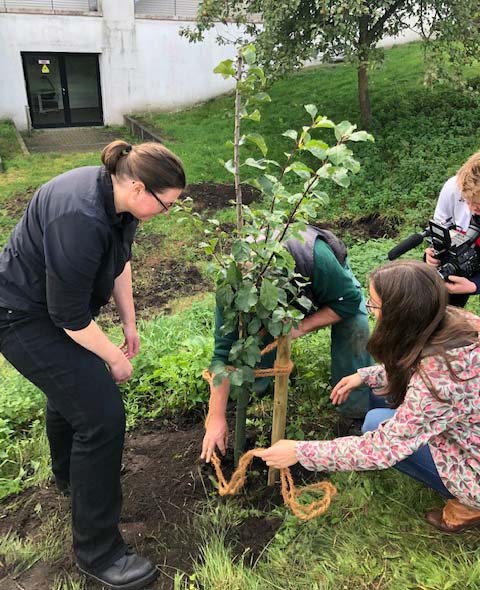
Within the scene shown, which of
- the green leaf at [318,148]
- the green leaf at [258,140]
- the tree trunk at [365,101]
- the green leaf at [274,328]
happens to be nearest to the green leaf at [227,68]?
the green leaf at [258,140]

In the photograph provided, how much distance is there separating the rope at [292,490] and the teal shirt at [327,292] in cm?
43

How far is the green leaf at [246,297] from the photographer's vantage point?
1888mm

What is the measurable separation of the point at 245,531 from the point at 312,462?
0.57 metres

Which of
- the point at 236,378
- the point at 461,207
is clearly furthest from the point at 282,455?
the point at 461,207

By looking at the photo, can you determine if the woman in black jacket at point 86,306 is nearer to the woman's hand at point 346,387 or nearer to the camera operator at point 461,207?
the woman's hand at point 346,387

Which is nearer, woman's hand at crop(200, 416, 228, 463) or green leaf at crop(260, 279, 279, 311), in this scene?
green leaf at crop(260, 279, 279, 311)

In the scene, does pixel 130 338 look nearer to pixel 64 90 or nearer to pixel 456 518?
pixel 456 518

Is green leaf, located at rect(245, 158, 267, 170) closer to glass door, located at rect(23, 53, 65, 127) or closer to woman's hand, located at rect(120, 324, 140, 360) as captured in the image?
woman's hand, located at rect(120, 324, 140, 360)

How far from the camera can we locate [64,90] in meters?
15.0

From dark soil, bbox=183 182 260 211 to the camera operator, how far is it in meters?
4.96

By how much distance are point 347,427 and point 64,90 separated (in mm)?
14643

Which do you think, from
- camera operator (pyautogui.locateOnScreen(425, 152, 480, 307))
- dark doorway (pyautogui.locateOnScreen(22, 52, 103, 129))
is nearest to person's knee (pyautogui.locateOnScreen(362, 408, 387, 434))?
camera operator (pyautogui.locateOnScreen(425, 152, 480, 307))

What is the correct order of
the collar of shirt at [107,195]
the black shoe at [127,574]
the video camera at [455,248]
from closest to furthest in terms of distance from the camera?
the collar of shirt at [107,195], the black shoe at [127,574], the video camera at [455,248]

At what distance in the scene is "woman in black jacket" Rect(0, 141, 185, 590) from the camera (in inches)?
70.4
